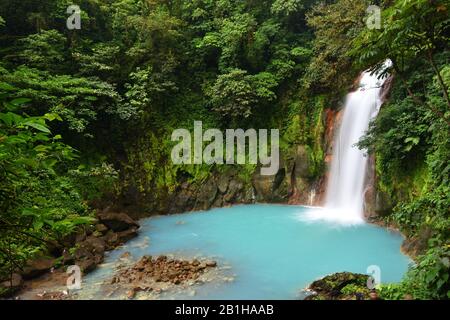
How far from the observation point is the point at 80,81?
10664 mm

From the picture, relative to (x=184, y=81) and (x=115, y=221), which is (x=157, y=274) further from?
(x=184, y=81)

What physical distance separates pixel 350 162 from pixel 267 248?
4982mm

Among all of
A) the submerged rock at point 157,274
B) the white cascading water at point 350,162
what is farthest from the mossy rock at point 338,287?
the white cascading water at point 350,162

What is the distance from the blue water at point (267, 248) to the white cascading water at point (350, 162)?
988 millimetres

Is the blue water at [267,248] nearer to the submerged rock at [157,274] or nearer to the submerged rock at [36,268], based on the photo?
the submerged rock at [157,274]

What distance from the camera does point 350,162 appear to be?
1151 cm

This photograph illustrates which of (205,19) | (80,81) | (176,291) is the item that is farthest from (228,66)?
(176,291)

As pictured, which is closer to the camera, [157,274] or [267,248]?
[157,274]

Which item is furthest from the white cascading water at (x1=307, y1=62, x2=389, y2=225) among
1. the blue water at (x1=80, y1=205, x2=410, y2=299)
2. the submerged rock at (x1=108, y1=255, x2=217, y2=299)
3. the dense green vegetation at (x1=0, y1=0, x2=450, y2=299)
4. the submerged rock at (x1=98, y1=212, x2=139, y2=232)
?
the submerged rock at (x1=98, y1=212, x2=139, y2=232)

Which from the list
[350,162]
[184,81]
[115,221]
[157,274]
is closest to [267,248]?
[157,274]

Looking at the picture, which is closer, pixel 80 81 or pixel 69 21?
pixel 80 81

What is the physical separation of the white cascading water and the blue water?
988 mm

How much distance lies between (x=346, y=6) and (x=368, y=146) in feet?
16.5
